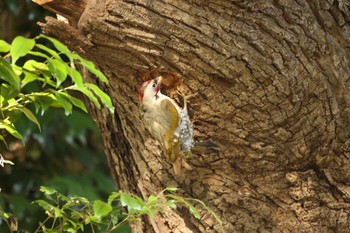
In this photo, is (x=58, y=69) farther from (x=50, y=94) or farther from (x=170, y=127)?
(x=170, y=127)

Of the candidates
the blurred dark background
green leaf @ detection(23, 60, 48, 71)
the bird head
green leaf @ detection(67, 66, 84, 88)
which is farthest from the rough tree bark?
the blurred dark background

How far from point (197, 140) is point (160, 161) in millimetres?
175

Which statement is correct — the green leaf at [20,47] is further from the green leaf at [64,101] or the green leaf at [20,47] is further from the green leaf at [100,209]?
the green leaf at [100,209]

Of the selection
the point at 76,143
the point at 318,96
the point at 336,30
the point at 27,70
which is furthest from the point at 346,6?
the point at 76,143

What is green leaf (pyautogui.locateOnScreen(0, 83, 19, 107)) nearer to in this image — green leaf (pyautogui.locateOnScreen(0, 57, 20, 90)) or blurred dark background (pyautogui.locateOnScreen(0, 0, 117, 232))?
green leaf (pyautogui.locateOnScreen(0, 57, 20, 90))

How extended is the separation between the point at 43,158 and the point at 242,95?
168 centimetres

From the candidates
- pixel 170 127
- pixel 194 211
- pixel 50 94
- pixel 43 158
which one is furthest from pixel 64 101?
pixel 43 158

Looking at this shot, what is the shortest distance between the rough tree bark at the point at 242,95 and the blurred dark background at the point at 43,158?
2.39 ft

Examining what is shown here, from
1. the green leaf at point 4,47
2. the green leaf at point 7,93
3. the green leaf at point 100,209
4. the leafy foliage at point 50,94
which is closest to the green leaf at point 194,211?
the leafy foliage at point 50,94

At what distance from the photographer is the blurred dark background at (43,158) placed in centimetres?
287

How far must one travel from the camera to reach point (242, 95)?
188 centimetres

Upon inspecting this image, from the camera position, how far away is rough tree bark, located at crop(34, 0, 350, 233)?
1.81 m

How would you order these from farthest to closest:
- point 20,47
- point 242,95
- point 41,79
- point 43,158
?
1. point 43,158
2. point 242,95
3. point 41,79
4. point 20,47

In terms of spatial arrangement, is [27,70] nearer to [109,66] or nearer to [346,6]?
[109,66]
